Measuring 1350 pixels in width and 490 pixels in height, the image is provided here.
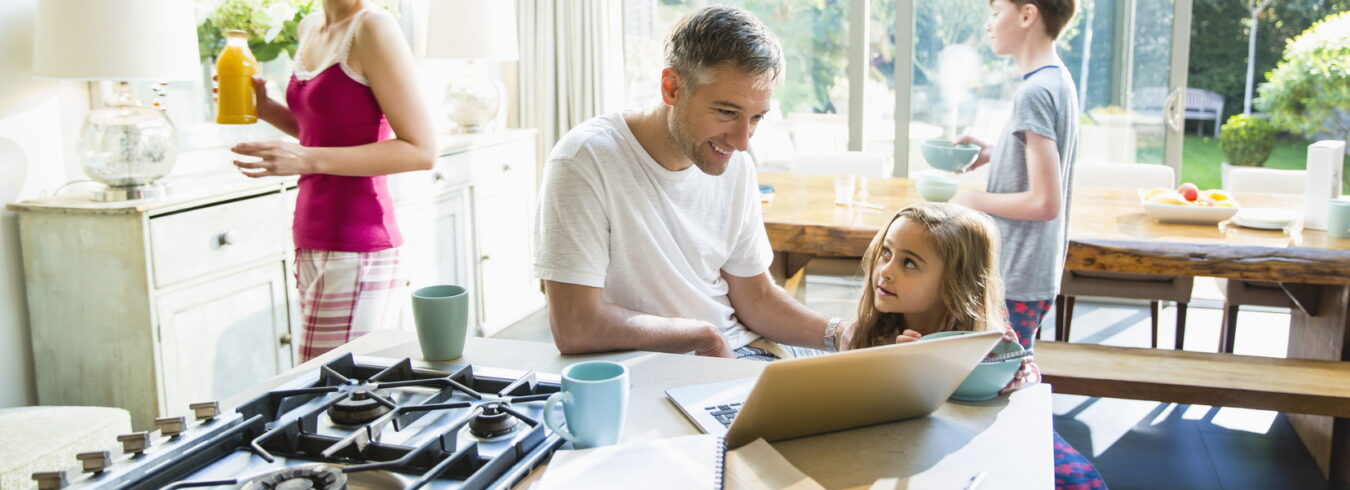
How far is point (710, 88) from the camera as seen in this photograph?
1.61m

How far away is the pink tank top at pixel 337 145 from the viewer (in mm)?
1986

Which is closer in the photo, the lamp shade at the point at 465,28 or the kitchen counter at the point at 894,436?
the kitchen counter at the point at 894,436

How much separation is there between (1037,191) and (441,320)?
1.46 m

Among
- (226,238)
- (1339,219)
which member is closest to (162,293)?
(226,238)

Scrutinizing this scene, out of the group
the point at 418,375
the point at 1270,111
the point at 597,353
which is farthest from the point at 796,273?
the point at 1270,111

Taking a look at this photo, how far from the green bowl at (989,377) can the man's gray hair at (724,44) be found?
55cm

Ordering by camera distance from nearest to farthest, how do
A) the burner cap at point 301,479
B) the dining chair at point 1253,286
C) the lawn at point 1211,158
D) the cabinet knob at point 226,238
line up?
the burner cap at point 301,479 < the cabinet knob at point 226,238 < the dining chair at point 1253,286 < the lawn at point 1211,158

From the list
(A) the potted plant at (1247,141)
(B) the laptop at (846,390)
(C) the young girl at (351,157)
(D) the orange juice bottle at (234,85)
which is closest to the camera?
(B) the laptop at (846,390)

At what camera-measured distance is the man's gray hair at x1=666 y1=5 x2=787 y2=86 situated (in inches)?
62.2

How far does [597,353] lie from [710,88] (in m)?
0.45

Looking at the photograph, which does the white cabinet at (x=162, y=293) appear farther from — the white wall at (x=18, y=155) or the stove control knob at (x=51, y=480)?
the stove control knob at (x=51, y=480)

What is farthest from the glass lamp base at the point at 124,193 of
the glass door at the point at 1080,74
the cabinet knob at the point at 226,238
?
the glass door at the point at 1080,74

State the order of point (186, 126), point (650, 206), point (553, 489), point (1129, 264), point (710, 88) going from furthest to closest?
point (186, 126) < point (1129, 264) < point (650, 206) < point (710, 88) < point (553, 489)

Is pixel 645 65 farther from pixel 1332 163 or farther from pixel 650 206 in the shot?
pixel 650 206
